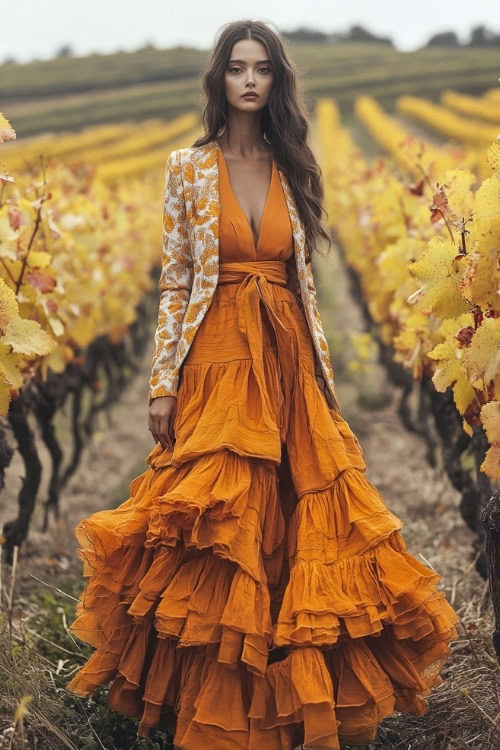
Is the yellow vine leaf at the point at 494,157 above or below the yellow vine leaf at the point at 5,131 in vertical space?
below

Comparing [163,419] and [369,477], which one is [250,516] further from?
[369,477]

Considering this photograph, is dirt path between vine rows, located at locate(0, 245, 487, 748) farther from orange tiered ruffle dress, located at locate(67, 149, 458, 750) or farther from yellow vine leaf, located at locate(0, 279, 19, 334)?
yellow vine leaf, located at locate(0, 279, 19, 334)

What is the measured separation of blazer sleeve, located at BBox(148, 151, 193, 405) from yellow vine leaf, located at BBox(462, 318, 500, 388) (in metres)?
0.82

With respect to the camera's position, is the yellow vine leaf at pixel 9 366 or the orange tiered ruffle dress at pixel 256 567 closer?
the orange tiered ruffle dress at pixel 256 567

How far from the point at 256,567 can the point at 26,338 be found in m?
1.02

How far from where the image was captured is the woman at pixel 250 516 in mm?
2312

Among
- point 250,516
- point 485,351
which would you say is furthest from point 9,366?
point 485,351

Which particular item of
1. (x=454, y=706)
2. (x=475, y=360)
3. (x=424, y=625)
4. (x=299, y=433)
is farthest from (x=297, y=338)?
(x=454, y=706)

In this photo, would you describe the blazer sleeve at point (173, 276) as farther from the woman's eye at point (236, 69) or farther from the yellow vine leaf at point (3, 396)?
the yellow vine leaf at point (3, 396)

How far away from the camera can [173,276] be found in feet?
8.98

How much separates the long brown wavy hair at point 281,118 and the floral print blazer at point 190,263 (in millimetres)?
48

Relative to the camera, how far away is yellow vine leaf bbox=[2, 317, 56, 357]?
2881 mm

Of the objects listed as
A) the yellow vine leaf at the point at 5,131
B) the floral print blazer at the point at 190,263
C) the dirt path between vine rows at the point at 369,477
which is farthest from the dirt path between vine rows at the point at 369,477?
the yellow vine leaf at the point at 5,131

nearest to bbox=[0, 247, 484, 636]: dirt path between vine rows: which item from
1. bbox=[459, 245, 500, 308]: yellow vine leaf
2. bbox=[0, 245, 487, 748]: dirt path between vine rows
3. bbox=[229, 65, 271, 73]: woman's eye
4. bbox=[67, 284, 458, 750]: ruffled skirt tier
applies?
bbox=[0, 245, 487, 748]: dirt path between vine rows
